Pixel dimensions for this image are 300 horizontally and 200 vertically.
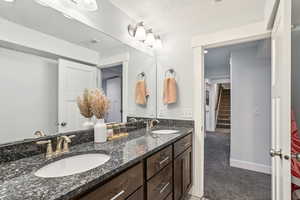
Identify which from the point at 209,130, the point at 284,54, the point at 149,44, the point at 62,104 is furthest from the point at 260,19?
the point at 209,130

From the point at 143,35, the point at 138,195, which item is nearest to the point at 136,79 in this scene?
the point at 143,35

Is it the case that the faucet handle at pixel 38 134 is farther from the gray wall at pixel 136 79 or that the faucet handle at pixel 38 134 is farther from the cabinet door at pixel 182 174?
the cabinet door at pixel 182 174

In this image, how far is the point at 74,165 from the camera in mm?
1004

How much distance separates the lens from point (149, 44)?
2.12 metres

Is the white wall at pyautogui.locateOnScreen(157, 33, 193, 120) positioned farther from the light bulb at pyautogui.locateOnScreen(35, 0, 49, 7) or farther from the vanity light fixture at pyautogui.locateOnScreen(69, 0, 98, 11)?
the light bulb at pyautogui.locateOnScreen(35, 0, 49, 7)

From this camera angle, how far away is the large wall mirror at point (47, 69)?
0.93 metres

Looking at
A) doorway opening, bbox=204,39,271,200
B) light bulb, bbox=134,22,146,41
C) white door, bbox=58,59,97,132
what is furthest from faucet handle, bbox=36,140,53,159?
doorway opening, bbox=204,39,271,200

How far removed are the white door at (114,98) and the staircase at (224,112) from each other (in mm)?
6380

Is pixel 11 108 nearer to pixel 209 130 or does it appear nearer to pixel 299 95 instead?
pixel 299 95

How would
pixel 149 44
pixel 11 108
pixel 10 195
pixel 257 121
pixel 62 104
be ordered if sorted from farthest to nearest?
pixel 257 121, pixel 149 44, pixel 62 104, pixel 11 108, pixel 10 195

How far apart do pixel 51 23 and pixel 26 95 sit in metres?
0.60

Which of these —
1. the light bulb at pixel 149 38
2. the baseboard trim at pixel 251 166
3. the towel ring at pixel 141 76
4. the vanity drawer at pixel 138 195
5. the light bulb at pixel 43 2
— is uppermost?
the light bulb at pixel 149 38

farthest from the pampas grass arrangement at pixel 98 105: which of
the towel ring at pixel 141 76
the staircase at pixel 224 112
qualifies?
the staircase at pixel 224 112

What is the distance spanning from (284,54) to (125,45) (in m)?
1.57
